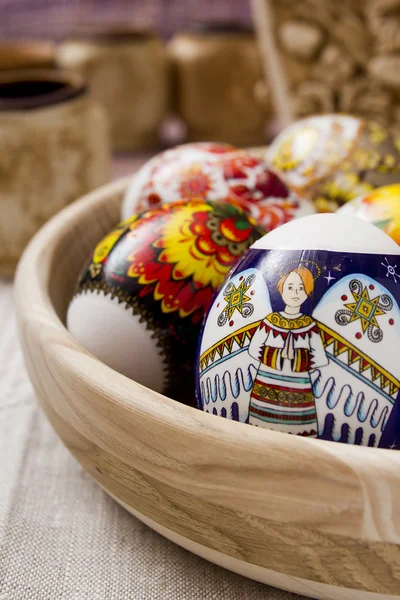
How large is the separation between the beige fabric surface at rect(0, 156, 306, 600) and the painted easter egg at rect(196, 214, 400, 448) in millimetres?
105

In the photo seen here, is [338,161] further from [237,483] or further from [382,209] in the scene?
[237,483]

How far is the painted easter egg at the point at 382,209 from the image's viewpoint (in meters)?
0.46

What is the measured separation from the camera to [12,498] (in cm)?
48

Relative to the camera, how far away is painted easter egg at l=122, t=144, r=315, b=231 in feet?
1.86

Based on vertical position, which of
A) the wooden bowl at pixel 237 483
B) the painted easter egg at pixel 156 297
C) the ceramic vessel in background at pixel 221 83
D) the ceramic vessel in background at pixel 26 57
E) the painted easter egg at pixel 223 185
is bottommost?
the wooden bowl at pixel 237 483

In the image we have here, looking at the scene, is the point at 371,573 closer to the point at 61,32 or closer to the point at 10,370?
the point at 10,370

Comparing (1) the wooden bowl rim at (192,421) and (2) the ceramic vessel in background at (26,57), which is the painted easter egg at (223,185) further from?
(2) the ceramic vessel in background at (26,57)

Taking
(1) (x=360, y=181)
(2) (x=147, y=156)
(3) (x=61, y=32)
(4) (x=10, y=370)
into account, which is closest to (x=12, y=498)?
(4) (x=10, y=370)

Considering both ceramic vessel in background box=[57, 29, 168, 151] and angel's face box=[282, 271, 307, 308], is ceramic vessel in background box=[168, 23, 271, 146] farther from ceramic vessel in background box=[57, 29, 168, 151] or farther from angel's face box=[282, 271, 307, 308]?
angel's face box=[282, 271, 307, 308]

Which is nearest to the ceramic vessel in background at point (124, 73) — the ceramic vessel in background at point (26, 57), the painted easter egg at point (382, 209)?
the ceramic vessel in background at point (26, 57)

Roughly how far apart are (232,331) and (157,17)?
173cm

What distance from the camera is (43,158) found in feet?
2.75

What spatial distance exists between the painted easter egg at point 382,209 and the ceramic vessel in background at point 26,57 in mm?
997

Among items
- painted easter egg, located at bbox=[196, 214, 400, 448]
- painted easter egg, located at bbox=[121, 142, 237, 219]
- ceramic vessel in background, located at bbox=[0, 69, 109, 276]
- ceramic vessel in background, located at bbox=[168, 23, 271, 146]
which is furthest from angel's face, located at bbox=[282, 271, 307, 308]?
ceramic vessel in background, located at bbox=[168, 23, 271, 146]
